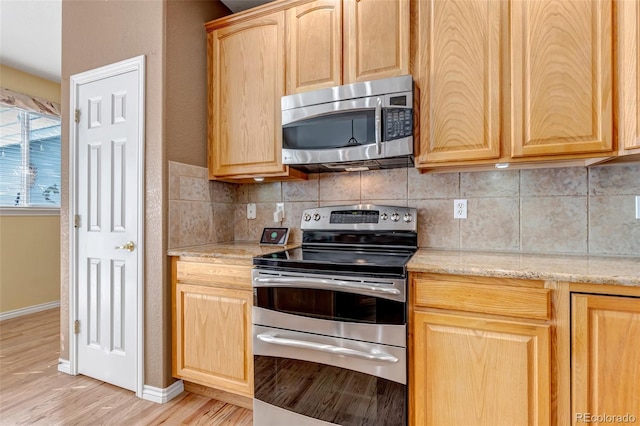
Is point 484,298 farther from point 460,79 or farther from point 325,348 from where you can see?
point 460,79

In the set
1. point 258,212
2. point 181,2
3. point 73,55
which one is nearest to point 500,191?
point 258,212

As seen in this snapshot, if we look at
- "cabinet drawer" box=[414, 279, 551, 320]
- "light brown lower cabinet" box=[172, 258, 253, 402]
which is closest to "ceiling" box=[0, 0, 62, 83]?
"light brown lower cabinet" box=[172, 258, 253, 402]

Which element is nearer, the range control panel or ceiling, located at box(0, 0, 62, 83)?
the range control panel

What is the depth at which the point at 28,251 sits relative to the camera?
3.68 m

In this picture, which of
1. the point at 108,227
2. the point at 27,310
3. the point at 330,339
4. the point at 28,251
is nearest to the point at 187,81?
the point at 108,227

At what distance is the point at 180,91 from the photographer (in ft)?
6.93

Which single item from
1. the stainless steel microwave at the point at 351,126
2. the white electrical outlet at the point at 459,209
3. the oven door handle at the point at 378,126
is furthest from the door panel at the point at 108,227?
the white electrical outlet at the point at 459,209

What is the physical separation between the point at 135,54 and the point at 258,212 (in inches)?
51.0

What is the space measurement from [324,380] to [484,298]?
32.6 inches

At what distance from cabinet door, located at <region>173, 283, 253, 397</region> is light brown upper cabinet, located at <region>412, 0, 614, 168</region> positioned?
1316 millimetres

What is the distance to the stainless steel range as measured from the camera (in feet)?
4.80

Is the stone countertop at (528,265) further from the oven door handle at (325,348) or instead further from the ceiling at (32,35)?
the ceiling at (32,35)

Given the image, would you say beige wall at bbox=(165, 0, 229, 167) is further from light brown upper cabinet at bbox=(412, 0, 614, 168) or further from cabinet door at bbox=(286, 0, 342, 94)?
light brown upper cabinet at bbox=(412, 0, 614, 168)

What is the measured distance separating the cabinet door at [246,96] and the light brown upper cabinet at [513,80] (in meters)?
0.86
